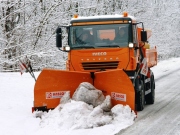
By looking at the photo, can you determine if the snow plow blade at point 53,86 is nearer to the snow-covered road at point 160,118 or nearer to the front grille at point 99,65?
the front grille at point 99,65

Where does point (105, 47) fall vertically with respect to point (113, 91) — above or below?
above

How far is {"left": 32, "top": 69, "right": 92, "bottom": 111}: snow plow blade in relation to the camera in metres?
9.37

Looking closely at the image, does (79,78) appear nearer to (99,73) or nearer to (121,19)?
(99,73)

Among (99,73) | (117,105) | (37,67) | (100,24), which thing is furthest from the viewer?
(37,67)

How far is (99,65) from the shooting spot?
10023mm

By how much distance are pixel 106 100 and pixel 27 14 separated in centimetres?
A: 1109

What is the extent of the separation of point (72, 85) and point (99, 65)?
2.91ft

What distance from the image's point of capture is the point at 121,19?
1007cm

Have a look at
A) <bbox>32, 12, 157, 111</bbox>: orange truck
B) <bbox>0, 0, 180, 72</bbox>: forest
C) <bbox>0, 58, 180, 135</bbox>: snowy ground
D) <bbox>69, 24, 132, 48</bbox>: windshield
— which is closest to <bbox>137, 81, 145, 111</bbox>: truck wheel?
<bbox>32, 12, 157, 111</bbox>: orange truck

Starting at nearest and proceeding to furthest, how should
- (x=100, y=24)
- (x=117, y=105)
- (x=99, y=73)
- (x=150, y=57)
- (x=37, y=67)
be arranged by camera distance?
(x=117, y=105) → (x=99, y=73) → (x=100, y=24) → (x=150, y=57) → (x=37, y=67)

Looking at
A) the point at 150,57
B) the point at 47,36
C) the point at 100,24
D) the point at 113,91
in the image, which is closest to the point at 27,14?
the point at 47,36

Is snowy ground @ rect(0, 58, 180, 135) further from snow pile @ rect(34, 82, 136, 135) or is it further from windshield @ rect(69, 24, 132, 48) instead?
windshield @ rect(69, 24, 132, 48)

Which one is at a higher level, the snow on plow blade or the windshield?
the windshield

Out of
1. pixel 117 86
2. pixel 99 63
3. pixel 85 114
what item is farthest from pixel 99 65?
pixel 85 114
